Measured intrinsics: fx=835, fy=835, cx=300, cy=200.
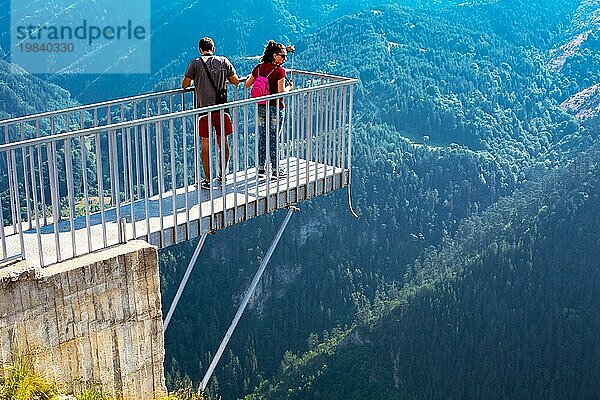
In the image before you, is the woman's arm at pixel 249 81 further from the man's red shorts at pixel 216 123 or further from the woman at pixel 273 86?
the man's red shorts at pixel 216 123

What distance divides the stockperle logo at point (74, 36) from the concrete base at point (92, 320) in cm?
12836

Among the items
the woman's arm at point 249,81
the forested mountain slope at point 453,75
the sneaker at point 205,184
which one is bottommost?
the forested mountain slope at point 453,75

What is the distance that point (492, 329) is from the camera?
326ft

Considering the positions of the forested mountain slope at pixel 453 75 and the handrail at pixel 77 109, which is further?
the forested mountain slope at pixel 453 75

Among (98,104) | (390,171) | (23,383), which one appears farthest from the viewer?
(390,171)

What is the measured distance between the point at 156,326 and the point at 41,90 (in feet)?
366

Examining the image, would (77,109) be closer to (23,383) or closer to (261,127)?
(261,127)

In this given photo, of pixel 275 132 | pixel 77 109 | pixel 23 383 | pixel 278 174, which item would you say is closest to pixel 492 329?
pixel 275 132

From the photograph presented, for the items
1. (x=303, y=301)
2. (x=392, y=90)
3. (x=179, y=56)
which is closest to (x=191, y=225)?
(x=303, y=301)

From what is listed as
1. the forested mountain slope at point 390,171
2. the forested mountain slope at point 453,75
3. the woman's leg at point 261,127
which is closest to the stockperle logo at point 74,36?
the forested mountain slope at point 390,171

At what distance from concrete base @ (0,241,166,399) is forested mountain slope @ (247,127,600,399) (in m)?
86.8

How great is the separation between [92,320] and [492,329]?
9579 cm

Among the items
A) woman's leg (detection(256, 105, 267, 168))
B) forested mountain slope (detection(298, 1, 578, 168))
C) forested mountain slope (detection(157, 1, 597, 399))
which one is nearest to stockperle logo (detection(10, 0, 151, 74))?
forested mountain slope (detection(157, 1, 597, 399))

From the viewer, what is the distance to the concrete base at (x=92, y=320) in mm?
7531
